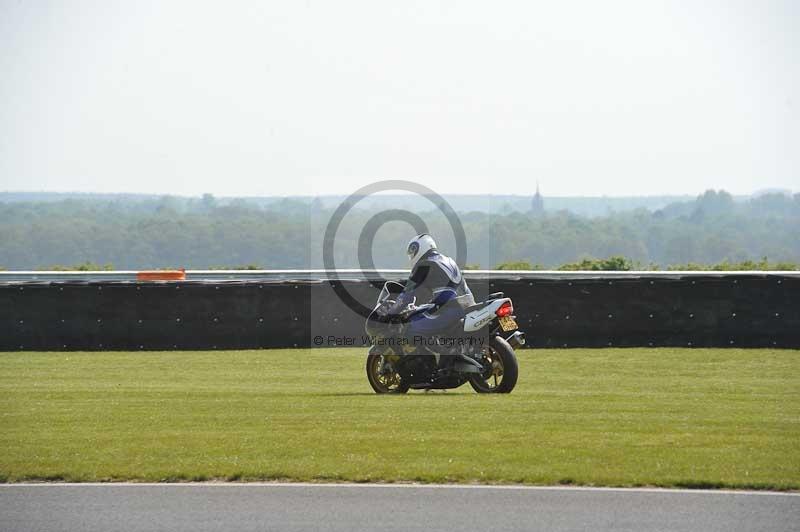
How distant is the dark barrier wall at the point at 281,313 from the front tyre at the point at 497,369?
19.1 ft

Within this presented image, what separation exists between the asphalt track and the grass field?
395 mm

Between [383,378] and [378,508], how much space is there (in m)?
6.23

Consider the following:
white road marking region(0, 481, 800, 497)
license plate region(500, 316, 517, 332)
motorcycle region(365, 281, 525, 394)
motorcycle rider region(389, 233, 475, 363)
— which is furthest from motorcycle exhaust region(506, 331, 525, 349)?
white road marking region(0, 481, 800, 497)

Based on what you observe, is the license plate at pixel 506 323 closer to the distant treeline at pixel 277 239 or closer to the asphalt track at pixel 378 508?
the asphalt track at pixel 378 508

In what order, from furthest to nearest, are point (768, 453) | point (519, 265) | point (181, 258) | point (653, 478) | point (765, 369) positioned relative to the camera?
point (181, 258)
point (519, 265)
point (765, 369)
point (768, 453)
point (653, 478)

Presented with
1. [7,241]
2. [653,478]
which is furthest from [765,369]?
[7,241]

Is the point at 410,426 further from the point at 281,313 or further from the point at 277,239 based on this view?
the point at 277,239

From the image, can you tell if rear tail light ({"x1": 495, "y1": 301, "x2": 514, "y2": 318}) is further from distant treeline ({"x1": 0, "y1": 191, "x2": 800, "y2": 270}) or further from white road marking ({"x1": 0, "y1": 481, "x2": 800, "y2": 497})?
distant treeline ({"x1": 0, "y1": 191, "x2": 800, "y2": 270})

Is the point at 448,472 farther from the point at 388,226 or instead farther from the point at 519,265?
the point at 388,226

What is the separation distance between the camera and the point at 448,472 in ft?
31.0

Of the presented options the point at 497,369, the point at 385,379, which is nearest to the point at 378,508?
the point at 497,369

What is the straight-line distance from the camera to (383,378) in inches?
575

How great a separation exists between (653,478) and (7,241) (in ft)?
254

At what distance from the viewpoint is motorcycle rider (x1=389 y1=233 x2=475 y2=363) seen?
554 inches
